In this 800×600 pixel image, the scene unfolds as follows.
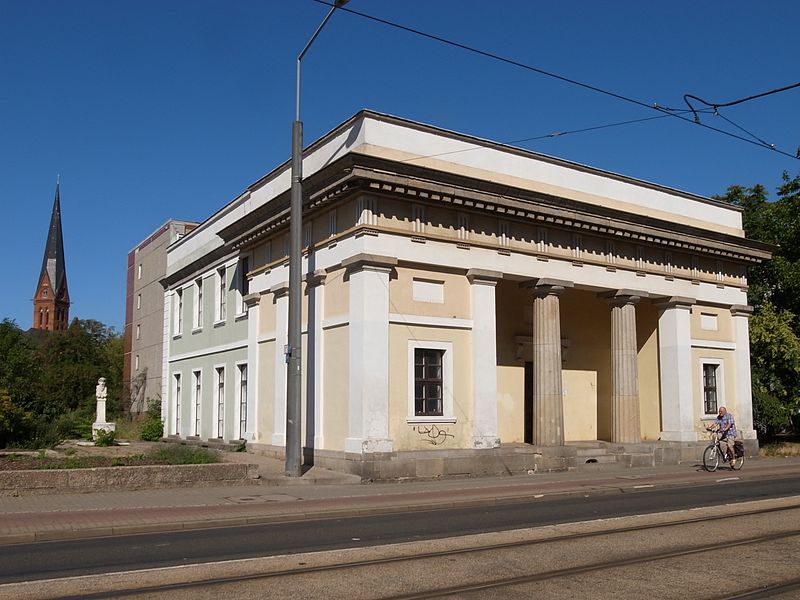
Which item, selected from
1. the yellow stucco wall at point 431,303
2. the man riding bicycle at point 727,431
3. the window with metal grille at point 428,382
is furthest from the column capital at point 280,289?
the man riding bicycle at point 727,431

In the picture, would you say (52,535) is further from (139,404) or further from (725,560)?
(139,404)

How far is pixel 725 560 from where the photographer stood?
902 centimetres

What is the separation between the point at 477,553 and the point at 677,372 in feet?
61.9

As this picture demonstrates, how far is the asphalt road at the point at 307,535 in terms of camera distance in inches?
372

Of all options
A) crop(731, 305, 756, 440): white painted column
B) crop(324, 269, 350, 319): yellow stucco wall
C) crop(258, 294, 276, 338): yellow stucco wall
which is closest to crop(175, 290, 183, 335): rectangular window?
crop(258, 294, 276, 338): yellow stucco wall

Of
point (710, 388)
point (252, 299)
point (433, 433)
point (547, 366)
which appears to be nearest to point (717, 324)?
point (710, 388)

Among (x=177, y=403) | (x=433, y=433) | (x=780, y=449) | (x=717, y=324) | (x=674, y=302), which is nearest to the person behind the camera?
(x=433, y=433)

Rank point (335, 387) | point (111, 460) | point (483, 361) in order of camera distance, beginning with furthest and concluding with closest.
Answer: point (483, 361), point (335, 387), point (111, 460)

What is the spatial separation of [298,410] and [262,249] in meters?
8.71

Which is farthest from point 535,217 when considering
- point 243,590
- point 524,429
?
point 243,590

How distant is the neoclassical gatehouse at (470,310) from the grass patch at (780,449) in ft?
5.78

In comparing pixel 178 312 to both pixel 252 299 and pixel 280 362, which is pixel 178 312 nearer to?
pixel 252 299

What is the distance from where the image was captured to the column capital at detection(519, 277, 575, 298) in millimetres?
23031

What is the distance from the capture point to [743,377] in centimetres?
2866
